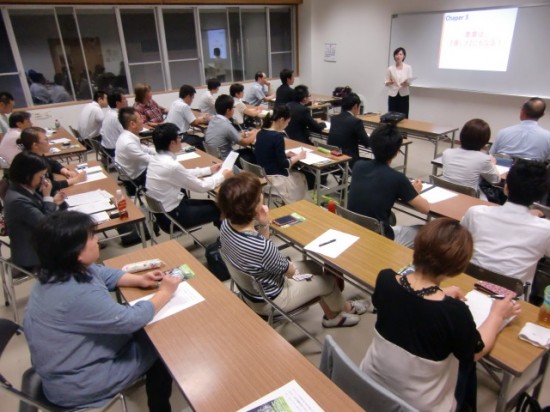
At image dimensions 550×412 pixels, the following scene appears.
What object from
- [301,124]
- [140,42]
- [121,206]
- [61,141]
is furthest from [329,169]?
[140,42]

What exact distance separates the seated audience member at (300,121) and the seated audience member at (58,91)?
5.33 m

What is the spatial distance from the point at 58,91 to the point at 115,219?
6.40 meters

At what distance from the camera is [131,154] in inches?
157

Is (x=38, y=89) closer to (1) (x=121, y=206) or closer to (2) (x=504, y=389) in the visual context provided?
(1) (x=121, y=206)

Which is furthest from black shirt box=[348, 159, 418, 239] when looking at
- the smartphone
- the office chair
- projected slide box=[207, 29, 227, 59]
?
projected slide box=[207, 29, 227, 59]

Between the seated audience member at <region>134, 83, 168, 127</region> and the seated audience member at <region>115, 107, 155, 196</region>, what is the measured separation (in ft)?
6.55

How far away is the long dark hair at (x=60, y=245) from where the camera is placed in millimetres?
1472

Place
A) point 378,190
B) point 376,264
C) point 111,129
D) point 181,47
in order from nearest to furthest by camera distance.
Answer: point 376,264 < point 378,190 < point 111,129 < point 181,47

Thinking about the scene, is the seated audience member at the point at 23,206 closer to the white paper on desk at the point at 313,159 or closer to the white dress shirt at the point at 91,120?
the white paper on desk at the point at 313,159

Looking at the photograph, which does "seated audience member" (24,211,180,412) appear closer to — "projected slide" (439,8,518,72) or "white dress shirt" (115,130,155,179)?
"white dress shirt" (115,130,155,179)

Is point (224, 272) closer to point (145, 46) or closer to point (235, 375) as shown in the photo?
point (235, 375)

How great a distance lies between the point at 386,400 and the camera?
48.1 inches

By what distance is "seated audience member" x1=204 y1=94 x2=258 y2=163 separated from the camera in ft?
15.4

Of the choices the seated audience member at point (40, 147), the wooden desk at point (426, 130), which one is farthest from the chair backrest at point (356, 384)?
the wooden desk at point (426, 130)
